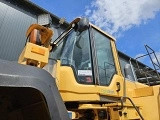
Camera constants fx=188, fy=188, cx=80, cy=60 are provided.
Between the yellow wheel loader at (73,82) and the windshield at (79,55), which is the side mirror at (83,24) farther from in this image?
the windshield at (79,55)

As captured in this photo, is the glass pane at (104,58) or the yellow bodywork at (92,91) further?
the glass pane at (104,58)

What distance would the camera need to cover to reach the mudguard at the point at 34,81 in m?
1.14

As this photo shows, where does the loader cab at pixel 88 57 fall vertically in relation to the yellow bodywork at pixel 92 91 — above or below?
above

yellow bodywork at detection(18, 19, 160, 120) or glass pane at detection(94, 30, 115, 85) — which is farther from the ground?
glass pane at detection(94, 30, 115, 85)

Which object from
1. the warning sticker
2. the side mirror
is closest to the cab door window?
the warning sticker

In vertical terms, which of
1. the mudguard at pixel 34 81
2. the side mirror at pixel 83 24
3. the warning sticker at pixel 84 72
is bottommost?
the mudguard at pixel 34 81

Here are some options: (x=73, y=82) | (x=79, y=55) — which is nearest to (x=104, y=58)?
(x=79, y=55)

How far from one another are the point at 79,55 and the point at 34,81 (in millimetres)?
1698

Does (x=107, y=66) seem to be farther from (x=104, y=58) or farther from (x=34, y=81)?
(x=34, y=81)

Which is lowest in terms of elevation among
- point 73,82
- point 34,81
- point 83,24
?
point 34,81

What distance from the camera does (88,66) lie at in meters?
2.89

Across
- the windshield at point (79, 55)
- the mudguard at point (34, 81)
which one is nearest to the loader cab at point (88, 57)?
the windshield at point (79, 55)

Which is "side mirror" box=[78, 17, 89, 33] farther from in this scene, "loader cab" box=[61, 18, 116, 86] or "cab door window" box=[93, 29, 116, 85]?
"cab door window" box=[93, 29, 116, 85]

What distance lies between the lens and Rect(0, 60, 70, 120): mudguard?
1136 mm
